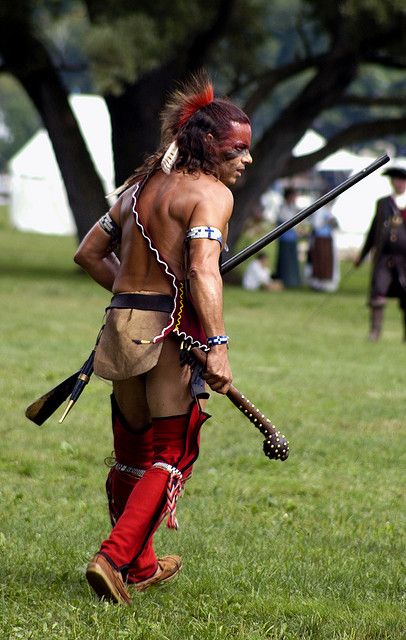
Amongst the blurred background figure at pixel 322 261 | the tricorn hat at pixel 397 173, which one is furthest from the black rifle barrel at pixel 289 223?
the blurred background figure at pixel 322 261

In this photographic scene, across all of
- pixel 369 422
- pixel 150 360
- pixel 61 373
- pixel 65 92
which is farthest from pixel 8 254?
pixel 150 360

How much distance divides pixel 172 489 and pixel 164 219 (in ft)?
3.27

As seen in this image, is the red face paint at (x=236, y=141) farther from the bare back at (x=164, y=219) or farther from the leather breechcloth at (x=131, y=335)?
the leather breechcloth at (x=131, y=335)

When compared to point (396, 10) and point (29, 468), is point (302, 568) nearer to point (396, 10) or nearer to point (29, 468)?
point (29, 468)

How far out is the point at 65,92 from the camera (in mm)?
24328

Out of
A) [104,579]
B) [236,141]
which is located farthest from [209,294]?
[104,579]

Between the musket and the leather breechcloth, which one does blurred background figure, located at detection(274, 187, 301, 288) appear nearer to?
the musket

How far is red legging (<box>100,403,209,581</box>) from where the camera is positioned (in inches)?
196

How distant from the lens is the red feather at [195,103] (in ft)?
17.1

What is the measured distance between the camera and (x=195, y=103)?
521cm

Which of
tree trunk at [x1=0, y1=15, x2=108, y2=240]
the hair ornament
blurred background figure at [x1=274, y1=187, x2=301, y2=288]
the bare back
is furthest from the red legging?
blurred background figure at [x1=274, y1=187, x2=301, y2=288]

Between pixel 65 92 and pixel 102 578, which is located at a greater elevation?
pixel 65 92

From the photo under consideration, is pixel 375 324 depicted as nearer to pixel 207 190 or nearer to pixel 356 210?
pixel 207 190

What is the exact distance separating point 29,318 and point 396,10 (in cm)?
782
